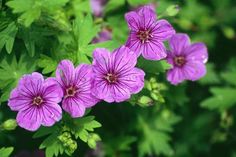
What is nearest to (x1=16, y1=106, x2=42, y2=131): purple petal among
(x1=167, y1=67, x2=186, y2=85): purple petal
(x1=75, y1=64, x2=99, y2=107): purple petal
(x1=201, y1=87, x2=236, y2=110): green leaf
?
(x1=75, y1=64, x2=99, y2=107): purple petal

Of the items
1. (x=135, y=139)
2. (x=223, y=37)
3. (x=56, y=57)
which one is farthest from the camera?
(x=223, y=37)

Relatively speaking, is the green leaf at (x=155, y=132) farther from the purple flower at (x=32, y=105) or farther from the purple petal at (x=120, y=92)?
the purple flower at (x=32, y=105)

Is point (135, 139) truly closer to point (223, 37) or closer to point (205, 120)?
point (205, 120)

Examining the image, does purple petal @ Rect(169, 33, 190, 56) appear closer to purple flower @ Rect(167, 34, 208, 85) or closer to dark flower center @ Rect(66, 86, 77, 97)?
purple flower @ Rect(167, 34, 208, 85)

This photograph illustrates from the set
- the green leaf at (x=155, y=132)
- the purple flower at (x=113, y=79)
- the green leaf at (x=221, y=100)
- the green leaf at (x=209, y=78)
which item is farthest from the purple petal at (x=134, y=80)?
the green leaf at (x=209, y=78)

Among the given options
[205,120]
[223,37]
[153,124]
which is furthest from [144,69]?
[223,37]
